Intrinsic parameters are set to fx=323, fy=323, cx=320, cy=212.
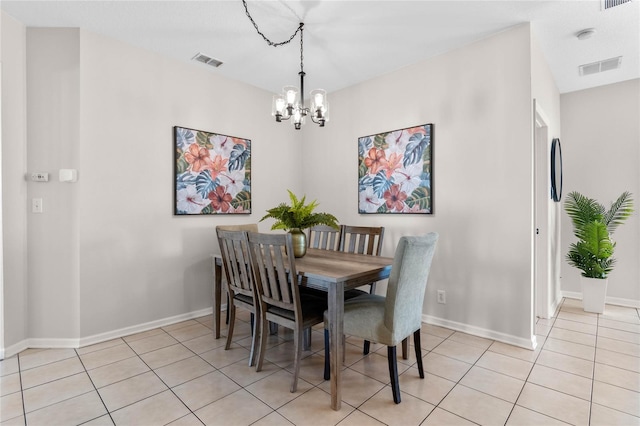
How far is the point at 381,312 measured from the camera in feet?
6.38

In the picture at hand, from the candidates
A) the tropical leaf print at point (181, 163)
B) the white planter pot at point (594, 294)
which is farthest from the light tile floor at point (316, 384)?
the tropical leaf print at point (181, 163)

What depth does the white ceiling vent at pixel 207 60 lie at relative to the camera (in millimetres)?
3170

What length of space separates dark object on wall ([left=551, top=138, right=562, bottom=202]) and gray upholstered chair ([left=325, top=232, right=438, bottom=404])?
8.16 ft

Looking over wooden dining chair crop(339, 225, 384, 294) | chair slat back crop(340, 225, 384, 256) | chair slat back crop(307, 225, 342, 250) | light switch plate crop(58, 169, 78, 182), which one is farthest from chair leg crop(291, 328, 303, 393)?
light switch plate crop(58, 169, 78, 182)

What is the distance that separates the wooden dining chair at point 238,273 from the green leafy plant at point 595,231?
11.3 ft

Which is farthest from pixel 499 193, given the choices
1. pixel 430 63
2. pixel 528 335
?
pixel 430 63

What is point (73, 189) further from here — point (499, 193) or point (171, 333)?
point (499, 193)

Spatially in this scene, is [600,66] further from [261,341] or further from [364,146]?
[261,341]

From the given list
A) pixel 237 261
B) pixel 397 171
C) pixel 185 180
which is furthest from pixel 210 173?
pixel 397 171

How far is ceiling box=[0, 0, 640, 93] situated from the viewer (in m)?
2.39

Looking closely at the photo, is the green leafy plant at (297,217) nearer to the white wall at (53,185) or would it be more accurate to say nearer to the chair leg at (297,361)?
the chair leg at (297,361)

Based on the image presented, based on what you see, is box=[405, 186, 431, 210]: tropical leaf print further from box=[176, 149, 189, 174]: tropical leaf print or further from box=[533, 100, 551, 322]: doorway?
box=[176, 149, 189, 174]: tropical leaf print

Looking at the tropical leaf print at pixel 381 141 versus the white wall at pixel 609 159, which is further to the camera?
the white wall at pixel 609 159

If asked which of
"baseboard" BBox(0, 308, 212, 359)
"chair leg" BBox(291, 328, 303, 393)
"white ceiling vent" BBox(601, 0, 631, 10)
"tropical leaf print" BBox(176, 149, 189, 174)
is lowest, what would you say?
"baseboard" BBox(0, 308, 212, 359)
